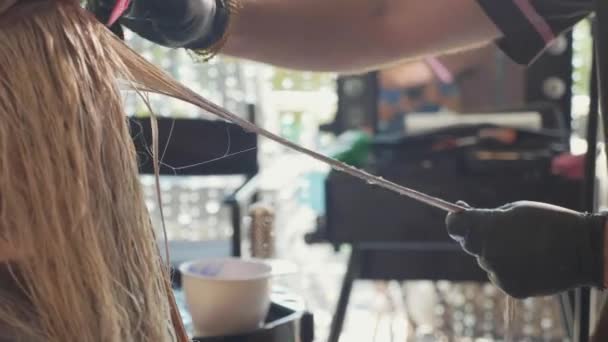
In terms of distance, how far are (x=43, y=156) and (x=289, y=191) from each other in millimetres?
1122

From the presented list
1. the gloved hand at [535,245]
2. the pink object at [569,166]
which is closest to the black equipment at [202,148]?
the gloved hand at [535,245]

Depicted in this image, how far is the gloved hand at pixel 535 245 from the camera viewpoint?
0.54 metres

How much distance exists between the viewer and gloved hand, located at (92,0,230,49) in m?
0.48

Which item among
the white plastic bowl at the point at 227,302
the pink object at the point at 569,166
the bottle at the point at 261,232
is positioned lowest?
the white plastic bowl at the point at 227,302

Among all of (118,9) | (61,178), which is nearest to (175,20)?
(118,9)

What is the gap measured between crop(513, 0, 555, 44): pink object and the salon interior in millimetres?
180

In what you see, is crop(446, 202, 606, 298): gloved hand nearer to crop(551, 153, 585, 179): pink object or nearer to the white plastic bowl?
the white plastic bowl

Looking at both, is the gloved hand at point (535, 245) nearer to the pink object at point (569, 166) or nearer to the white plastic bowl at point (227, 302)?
the white plastic bowl at point (227, 302)

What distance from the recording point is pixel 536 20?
0.74m

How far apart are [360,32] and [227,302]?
15.5 inches

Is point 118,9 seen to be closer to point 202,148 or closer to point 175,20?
point 175,20

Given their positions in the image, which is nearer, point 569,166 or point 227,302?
point 227,302

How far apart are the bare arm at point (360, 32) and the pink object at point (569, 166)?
0.36 meters

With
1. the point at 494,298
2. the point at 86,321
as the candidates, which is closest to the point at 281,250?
the point at 494,298
